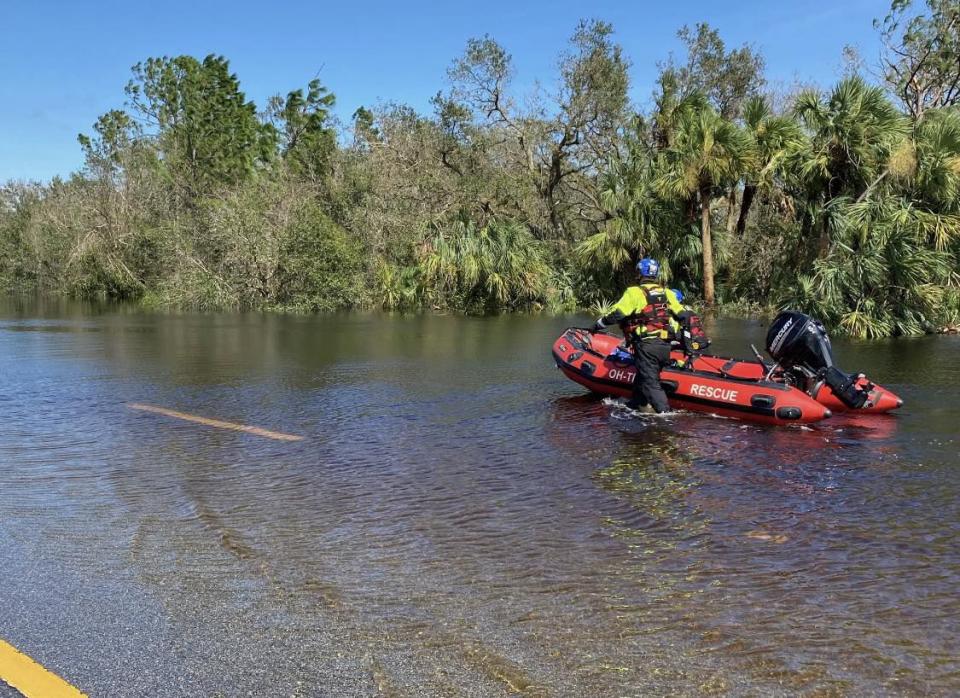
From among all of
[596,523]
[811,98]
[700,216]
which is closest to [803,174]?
[811,98]

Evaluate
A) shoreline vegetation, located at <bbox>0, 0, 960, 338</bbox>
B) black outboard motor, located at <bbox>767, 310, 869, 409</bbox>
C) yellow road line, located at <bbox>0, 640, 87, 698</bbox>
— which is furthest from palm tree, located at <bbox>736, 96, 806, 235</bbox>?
yellow road line, located at <bbox>0, 640, 87, 698</bbox>

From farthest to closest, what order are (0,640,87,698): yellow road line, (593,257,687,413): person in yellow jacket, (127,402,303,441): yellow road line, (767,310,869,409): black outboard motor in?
1. (593,257,687,413): person in yellow jacket
2. (767,310,869,409): black outboard motor
3. (127,402,303,441): yellow road line
4. (0,640,87,698): yellow road line

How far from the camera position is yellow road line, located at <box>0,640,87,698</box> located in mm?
3171

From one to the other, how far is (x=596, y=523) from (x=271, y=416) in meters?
5.15

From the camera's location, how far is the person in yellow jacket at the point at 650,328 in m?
9.39

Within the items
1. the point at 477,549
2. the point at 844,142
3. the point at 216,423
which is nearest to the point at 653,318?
the point at 216,423

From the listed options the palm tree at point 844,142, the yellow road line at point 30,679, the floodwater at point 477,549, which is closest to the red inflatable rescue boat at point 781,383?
the floodwater at point 477,549

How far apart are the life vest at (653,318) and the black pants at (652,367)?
9 cm

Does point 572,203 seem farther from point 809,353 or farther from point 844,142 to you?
point 809,353

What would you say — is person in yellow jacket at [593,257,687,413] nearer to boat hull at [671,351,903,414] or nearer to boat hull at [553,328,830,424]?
boat hull at [553,328,830,424]

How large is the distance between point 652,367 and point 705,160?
54.3ft

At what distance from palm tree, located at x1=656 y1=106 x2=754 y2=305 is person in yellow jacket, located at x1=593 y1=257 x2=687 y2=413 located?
52.7 ft

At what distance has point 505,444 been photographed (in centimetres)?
816

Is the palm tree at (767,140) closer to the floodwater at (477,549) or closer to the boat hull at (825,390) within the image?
the floodwater at (477,549)
